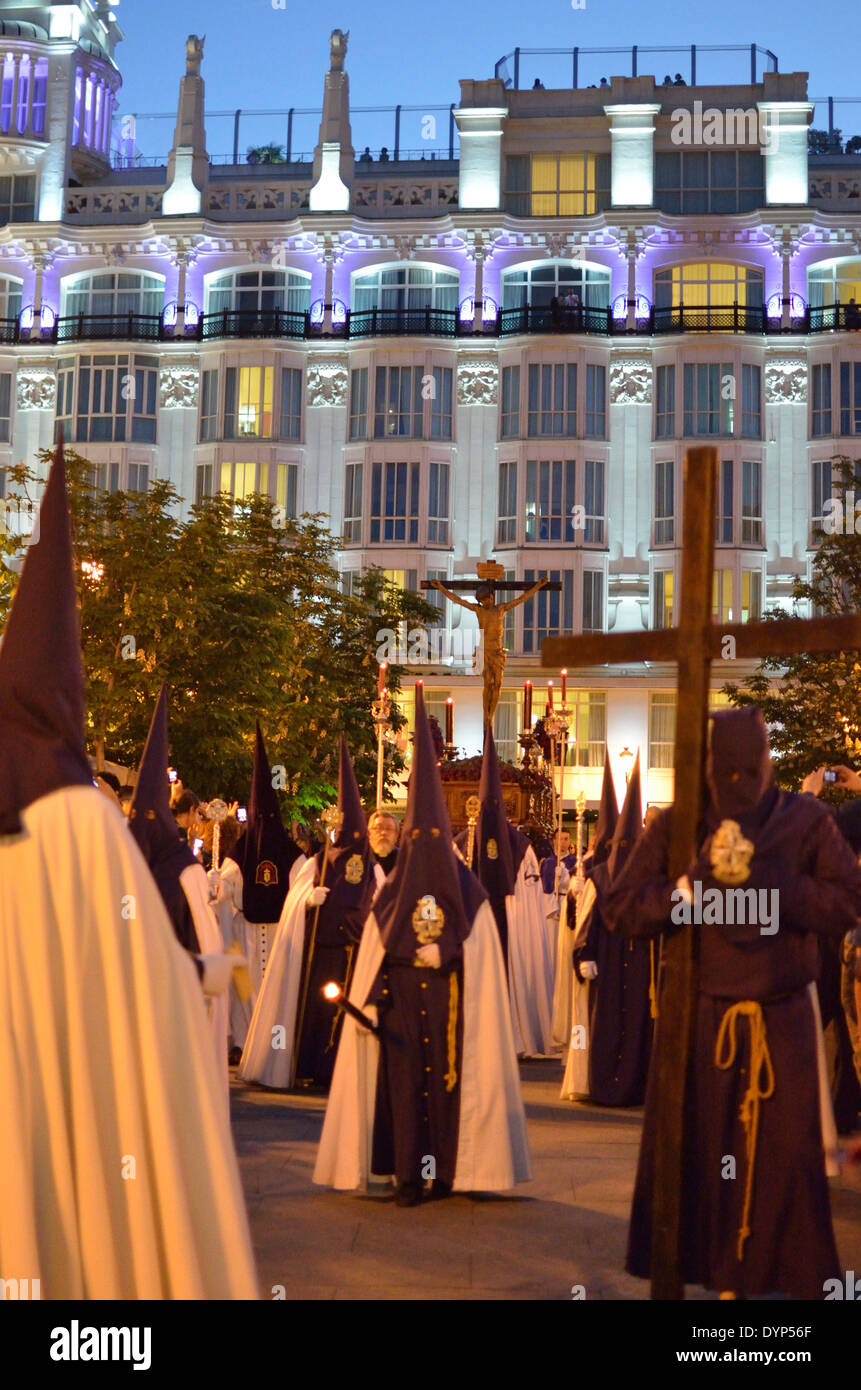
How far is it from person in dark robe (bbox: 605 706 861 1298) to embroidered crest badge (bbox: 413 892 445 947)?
261 cm

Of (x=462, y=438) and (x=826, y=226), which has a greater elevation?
(x=826, y=226)

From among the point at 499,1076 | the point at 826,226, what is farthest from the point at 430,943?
the point at 826,226

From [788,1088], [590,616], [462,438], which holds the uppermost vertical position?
[462,438]

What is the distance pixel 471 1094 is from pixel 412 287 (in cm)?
4216

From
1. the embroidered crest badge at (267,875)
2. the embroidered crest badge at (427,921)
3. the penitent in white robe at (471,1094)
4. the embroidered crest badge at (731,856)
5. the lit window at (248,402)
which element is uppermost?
the lit window at (248,402)

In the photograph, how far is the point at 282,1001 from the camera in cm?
1239

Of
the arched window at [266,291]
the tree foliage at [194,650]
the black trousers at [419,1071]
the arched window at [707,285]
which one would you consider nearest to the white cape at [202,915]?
the black trousers at [419,1071]

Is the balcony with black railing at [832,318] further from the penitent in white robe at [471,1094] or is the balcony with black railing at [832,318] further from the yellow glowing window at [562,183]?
the penitent in white robe at [471,1094]

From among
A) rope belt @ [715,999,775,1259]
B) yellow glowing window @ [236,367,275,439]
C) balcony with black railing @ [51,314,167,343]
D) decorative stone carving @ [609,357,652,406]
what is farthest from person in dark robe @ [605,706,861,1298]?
balcony with black railing @ [51,314,167,343]

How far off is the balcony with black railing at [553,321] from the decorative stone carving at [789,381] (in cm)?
480

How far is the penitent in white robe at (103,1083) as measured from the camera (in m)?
3.81
